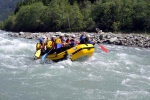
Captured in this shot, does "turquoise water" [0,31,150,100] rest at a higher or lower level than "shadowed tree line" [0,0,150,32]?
lower

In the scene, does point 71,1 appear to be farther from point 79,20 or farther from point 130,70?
point 130,70

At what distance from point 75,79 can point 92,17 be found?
34900 millimetres

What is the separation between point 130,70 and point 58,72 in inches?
145

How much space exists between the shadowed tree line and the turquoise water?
23.3 meters

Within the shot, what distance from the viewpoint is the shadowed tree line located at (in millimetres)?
40625

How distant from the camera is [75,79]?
13016 mm

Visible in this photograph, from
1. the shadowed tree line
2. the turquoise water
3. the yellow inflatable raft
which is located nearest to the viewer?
the turquoise water

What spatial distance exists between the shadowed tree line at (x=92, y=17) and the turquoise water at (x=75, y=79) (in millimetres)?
23271

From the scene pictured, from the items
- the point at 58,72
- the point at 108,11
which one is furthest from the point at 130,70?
the point at 108,11

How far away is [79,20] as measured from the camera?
47.6 meters

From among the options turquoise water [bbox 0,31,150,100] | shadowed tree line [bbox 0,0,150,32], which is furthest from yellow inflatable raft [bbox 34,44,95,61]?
shadowed tree line [bbox 0,0,150,32]

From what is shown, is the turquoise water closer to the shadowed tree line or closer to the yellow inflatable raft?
the yellow inflatable raft

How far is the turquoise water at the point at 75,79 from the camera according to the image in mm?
10883

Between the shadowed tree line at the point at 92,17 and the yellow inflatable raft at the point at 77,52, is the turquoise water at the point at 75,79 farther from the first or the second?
the shadowed tree line at the point at 92,17
